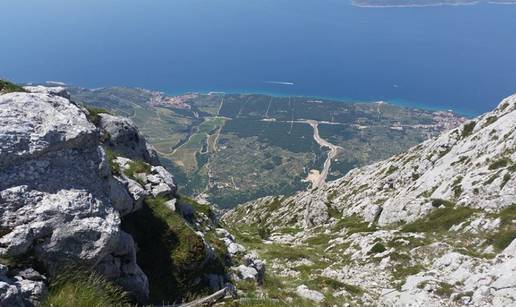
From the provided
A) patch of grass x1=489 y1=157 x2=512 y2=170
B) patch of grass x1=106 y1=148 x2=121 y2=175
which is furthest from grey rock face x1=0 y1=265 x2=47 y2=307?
patch of grass x1=489 y1=157 x2=512 y2=170

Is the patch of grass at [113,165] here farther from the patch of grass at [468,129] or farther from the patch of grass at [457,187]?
the patch of grass at [468,129]

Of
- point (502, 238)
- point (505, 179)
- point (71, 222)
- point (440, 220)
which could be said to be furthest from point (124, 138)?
point (505, 179)

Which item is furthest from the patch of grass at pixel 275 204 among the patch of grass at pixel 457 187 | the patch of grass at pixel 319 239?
the patch of grass at pixel 457 187

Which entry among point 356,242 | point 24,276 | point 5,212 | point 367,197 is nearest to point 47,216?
point 5,212

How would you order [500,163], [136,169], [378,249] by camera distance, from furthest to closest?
1. [500,163]
2. [378,249]
3. [136,169]

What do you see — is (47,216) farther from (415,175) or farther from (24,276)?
(415,175)

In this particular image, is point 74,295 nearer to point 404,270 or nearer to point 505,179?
point 404,270

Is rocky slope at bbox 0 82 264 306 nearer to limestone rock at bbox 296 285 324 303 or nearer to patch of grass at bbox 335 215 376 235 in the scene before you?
limestone rock at bbox 296 285 324 303
